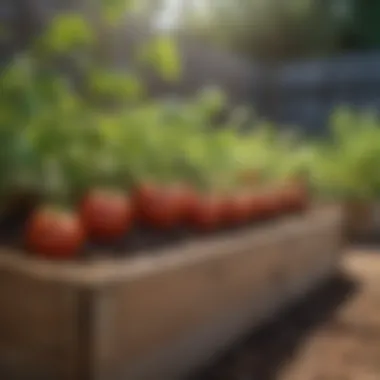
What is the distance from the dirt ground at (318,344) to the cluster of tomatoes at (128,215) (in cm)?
16

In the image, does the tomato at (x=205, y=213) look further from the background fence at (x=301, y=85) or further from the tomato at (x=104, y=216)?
the background fence at (x=301, y=85)

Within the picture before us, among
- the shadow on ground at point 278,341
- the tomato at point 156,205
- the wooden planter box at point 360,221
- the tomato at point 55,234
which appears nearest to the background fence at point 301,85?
the wooden planter box at point 360,221

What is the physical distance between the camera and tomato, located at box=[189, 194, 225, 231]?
0.89 meters

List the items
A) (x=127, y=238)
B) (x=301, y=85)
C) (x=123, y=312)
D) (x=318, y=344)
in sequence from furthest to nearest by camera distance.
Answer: (x=301, y=85), (x=318, y=344), (x=127, y=238), (x=123, y=312)

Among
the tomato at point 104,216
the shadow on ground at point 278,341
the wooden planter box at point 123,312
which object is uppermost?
the tomato at point 104,216

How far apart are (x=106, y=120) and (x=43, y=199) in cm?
17

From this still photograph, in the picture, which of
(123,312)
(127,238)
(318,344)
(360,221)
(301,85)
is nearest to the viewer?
(123,312)

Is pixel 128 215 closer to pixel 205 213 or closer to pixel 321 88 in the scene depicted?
pixel 205 213

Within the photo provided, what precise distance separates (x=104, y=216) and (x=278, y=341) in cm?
30

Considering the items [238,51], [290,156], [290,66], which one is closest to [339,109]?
A: [290,66]

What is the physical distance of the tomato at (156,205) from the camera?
819 millimetres

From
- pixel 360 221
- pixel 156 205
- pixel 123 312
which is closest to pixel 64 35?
pixel 156 205

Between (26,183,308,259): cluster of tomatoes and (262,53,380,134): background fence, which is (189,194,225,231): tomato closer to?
(26,183,308,259): cluster of tomatoes

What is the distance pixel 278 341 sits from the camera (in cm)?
89
